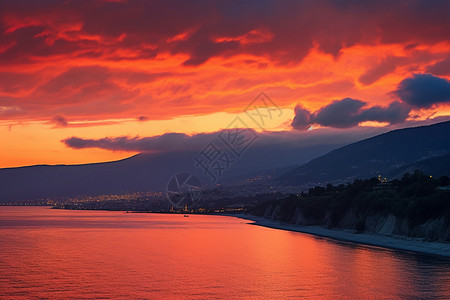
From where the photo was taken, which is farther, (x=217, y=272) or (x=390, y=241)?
(x=390, y=241)

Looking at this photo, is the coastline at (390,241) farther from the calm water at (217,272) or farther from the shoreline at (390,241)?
the calm water at (217,272)

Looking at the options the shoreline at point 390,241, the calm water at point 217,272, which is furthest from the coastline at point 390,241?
the calm water at point 217,272

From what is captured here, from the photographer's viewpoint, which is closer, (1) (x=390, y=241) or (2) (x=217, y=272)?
(2) (x=217, y=272)

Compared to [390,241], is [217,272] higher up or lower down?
higher up

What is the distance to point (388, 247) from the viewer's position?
113938 millimetres

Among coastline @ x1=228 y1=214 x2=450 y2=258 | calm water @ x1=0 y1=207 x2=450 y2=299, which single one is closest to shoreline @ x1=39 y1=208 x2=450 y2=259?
coastline @ x1=228 y1=214 x2=450 y2=258

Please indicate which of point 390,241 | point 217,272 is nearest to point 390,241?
point 390,241

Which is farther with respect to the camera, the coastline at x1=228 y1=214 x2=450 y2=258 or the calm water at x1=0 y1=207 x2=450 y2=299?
the coastline at x1=228 y1=214 x2=450 y2=258

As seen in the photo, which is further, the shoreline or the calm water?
the shoreline

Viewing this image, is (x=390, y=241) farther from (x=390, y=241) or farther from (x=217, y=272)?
(x=217, y=272)

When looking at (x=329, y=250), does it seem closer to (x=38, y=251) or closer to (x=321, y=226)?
(x=38, y=251)

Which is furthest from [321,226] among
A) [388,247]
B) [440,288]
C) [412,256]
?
[440,288]

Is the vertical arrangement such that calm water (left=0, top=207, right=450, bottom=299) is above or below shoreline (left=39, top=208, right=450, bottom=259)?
above

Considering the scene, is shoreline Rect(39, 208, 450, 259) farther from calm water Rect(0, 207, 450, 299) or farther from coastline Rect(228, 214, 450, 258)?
calm water Rect(0, 207, 450, 299)
